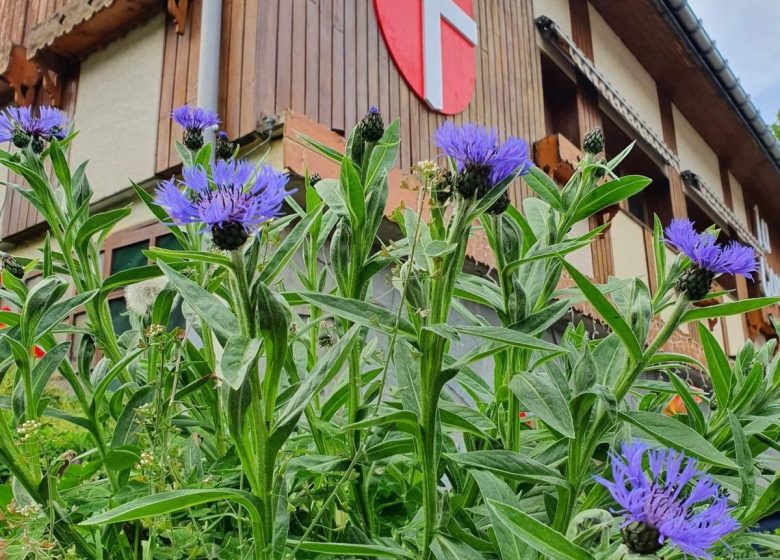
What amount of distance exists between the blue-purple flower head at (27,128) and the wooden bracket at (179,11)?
10.4 feet

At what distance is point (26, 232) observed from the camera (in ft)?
15.8

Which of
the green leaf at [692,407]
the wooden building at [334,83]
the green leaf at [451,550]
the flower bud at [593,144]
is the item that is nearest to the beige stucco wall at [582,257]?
the wooden building at [334,83]

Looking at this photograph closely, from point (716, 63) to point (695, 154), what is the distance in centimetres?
206

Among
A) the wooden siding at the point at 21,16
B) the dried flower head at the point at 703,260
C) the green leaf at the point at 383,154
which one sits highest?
the wooden siding at the point at 21,16

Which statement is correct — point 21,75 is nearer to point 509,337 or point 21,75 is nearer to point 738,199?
point 509,337

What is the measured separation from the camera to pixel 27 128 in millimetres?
1172

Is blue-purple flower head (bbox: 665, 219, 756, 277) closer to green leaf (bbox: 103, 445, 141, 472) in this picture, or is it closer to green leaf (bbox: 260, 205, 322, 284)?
green leaf (bbox: 260, 205, 322, 284)

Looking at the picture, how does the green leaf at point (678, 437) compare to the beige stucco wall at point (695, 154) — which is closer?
the green leaf at point (678, 437)

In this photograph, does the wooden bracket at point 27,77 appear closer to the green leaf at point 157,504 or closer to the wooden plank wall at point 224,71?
the wooden plank wall at point 224,71

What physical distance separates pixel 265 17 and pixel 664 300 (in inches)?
129

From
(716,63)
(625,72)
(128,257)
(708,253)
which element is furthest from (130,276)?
(716,63)

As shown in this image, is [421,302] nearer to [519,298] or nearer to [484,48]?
[519,298]

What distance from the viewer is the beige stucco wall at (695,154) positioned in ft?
30.9

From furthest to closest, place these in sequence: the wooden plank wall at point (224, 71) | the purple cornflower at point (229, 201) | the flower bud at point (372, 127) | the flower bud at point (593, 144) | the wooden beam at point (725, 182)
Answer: the wooden beam at point (725, 182) → the wooden plank wall at point (224, 71) → the flower bud at point (593, 144) → the flower bud at point (372, 127) → the purple cornflower at point (229, 201)
